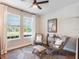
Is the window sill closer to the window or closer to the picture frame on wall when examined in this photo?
the window

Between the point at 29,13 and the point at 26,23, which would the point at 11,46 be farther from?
the point at 29,13

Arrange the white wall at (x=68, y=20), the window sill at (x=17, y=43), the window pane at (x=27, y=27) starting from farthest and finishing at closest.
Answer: the window pane at (x=27, y=27), the window sill at (x=17, y=43), the white wall at (x=68, y=20)

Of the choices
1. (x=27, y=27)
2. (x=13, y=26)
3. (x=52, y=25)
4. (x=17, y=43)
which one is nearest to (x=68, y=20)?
(x=52, y=25)

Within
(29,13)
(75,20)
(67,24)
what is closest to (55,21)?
(67,24)

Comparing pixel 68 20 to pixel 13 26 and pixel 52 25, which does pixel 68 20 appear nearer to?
pixel 52 25

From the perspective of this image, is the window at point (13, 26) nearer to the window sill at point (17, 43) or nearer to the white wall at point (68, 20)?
the window sill at point (17, 43)

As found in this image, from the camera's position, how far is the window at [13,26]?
5773 millimetres

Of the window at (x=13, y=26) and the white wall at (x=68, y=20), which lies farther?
the window at (x=13, y=26)

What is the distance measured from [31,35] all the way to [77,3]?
3.91 m

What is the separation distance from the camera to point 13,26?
20.2 ft

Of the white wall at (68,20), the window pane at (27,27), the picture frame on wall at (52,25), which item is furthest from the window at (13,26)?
the white wall at (68,20)

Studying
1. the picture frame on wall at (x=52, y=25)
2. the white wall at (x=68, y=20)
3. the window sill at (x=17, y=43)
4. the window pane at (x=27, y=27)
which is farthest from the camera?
the window pane at (x=27, y=27)

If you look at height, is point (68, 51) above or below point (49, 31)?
below

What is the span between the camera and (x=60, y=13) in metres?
6.21
